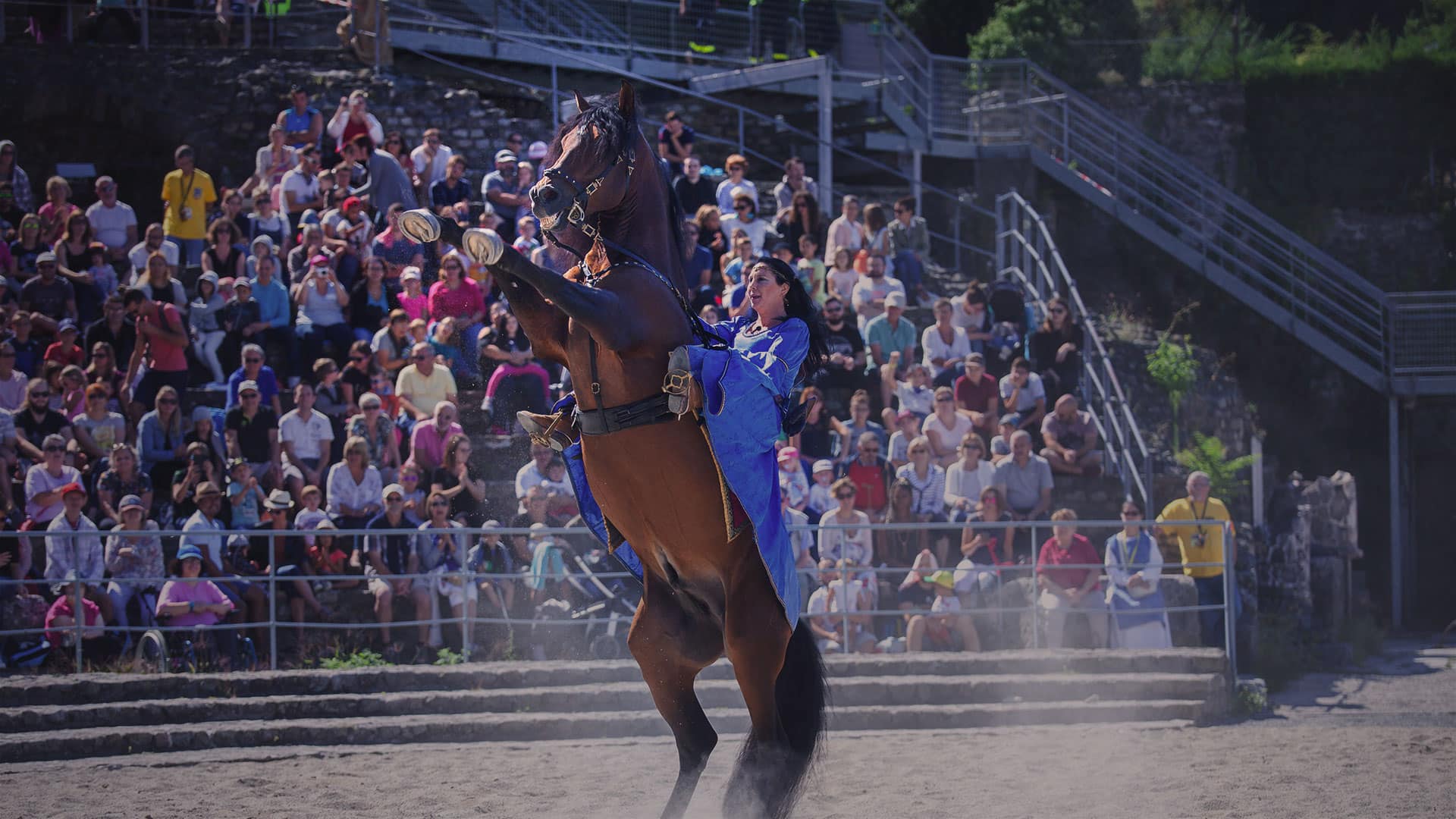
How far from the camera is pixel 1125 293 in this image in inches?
869

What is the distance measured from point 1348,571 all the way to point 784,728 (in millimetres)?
11407

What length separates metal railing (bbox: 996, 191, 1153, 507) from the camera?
1416 cm

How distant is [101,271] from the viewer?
13.5m

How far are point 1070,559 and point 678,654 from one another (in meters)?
5.75

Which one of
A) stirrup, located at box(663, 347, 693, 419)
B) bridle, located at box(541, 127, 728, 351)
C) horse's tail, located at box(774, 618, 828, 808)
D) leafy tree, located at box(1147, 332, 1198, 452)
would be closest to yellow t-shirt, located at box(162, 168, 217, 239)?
bridle, located at box(541, 127, 728, 351)

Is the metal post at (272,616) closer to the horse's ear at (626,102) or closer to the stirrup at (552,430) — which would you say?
the stirrup at (552,430)

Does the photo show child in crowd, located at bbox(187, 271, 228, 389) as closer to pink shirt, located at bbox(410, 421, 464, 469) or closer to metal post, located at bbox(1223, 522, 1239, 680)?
pink shirt, located at bbox(410, 421, 464, 469)

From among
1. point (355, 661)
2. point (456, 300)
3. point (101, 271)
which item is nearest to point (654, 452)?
point (355, 661)

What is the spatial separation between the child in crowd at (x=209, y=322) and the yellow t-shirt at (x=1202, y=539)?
308 inches

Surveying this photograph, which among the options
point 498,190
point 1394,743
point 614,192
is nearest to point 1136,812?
point 1394,743

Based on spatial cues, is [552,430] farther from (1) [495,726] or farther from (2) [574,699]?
(2) [574,699]

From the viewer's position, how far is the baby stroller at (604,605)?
426 inches

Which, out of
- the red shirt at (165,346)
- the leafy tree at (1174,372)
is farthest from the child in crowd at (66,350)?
the leafy tree at (1174,372)

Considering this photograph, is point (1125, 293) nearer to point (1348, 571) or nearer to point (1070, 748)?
point (1348, 571)
